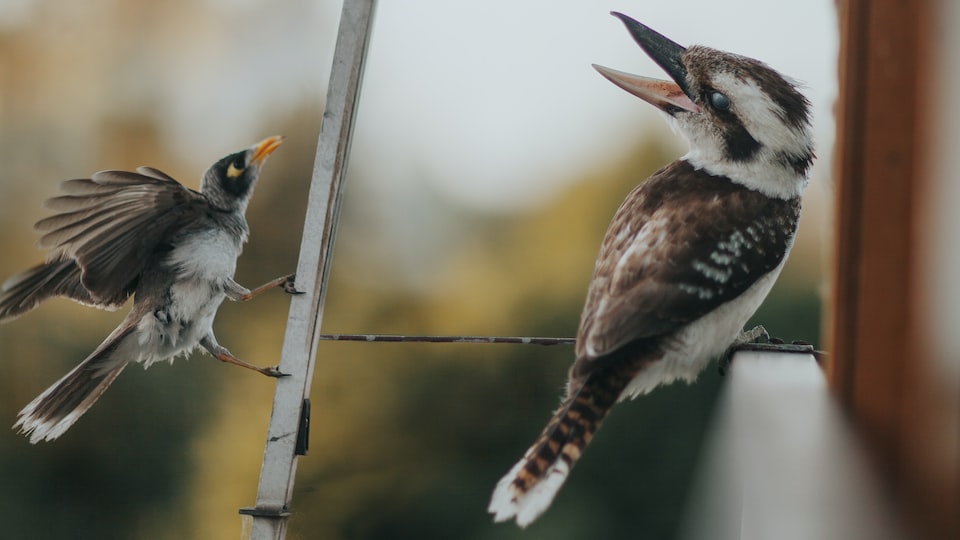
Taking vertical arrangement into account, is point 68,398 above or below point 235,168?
below

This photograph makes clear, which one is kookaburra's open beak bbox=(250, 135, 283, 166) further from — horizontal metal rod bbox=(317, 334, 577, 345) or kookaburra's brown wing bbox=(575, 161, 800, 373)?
kookaburra's brown wing bbox=(575, 161, 800, 373)

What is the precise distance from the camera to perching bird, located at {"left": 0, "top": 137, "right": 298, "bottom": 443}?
159 cm

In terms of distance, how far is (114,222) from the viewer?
5.26ft

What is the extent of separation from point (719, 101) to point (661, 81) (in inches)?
3.7

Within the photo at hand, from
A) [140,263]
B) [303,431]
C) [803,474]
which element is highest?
[803,474]

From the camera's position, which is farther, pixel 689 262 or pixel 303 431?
pixel 303 431

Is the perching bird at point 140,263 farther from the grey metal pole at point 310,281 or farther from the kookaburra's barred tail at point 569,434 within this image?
the kookaburra's barred tail at point 569,434

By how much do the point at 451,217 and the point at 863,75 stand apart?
1889mm

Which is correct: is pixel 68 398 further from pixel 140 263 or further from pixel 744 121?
pixel 744 121

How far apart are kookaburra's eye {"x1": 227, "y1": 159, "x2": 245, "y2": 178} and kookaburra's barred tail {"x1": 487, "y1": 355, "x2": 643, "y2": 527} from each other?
2.17 ft

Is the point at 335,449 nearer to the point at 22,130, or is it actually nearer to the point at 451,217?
the point at 451,217

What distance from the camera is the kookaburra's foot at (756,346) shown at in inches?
52.2

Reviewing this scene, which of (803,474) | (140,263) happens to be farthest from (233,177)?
(803,474)

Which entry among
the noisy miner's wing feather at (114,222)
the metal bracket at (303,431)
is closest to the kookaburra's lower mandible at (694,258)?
the metal bracket at (303,431)
